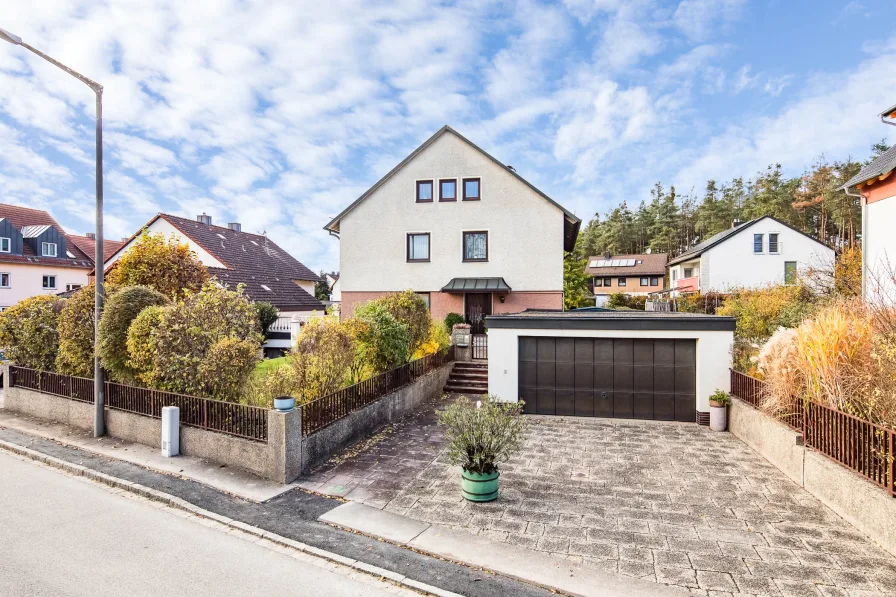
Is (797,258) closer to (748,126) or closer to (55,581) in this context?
(748,126)

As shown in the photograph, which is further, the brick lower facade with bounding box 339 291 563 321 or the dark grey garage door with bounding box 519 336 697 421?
the brick lower facade with bounding box 339 291 563 321

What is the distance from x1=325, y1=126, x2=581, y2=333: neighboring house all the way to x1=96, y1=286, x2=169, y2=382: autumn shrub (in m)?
11.9

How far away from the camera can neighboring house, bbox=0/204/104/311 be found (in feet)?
108

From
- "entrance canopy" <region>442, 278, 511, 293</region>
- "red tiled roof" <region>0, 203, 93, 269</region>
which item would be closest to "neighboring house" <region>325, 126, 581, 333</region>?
"entrance canopy" <region>442, 278, 511, 293</region>

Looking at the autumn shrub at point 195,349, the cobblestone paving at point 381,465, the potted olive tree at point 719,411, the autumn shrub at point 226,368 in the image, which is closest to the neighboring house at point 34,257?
the autumn shrub at point 195,349

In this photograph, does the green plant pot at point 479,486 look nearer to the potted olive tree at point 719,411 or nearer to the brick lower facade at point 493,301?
the potted olive tree at point 719,411

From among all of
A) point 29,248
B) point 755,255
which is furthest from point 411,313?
point 29,248

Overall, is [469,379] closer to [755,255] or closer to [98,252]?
[98,252]

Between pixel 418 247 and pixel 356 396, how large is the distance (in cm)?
1368

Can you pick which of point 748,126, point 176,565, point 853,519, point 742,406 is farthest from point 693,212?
point 176,565

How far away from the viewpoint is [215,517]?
265 inches

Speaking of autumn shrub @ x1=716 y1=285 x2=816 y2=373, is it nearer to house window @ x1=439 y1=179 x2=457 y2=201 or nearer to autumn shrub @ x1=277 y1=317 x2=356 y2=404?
house window @ x1=439 y1=179 x2=457 y2=201

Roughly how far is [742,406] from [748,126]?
12.5 metres

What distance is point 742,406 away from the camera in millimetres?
10656
